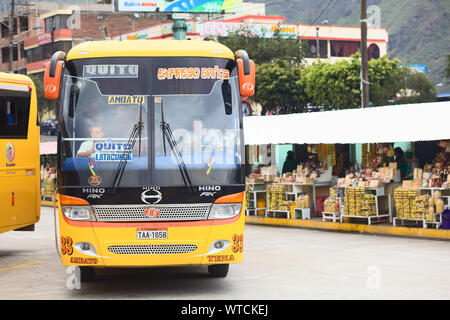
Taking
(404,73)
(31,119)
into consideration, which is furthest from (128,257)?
(404,73)

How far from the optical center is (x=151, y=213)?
406 inches

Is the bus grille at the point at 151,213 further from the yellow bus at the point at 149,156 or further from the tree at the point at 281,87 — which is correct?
the tree at the point at 281,87

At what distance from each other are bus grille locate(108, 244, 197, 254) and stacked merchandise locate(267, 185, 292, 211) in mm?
12223

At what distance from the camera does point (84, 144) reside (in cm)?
1045

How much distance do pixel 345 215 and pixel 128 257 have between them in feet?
34.6

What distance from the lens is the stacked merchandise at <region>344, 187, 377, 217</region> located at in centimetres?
1939

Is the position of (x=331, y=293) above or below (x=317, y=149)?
below

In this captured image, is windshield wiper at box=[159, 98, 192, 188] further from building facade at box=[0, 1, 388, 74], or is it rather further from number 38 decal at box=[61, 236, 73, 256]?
building facade at box=[0, 1, 388, 74]

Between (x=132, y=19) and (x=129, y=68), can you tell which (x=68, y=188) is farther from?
(x=132, y=19)

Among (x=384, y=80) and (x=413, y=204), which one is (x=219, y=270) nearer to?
(x=413, y=204)

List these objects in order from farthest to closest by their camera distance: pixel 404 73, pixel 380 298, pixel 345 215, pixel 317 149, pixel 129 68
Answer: pixel 404 73 → pixel 317 149 → pixel 345 215 → pixel 129 68 → pixel 380 298

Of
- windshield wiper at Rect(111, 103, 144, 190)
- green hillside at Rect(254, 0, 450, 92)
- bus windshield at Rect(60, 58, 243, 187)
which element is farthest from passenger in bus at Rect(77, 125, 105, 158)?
green hillside at Rect(254, 0, 450, 92)

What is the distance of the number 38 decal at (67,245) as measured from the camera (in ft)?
34.0

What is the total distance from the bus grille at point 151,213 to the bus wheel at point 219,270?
1.94 m
